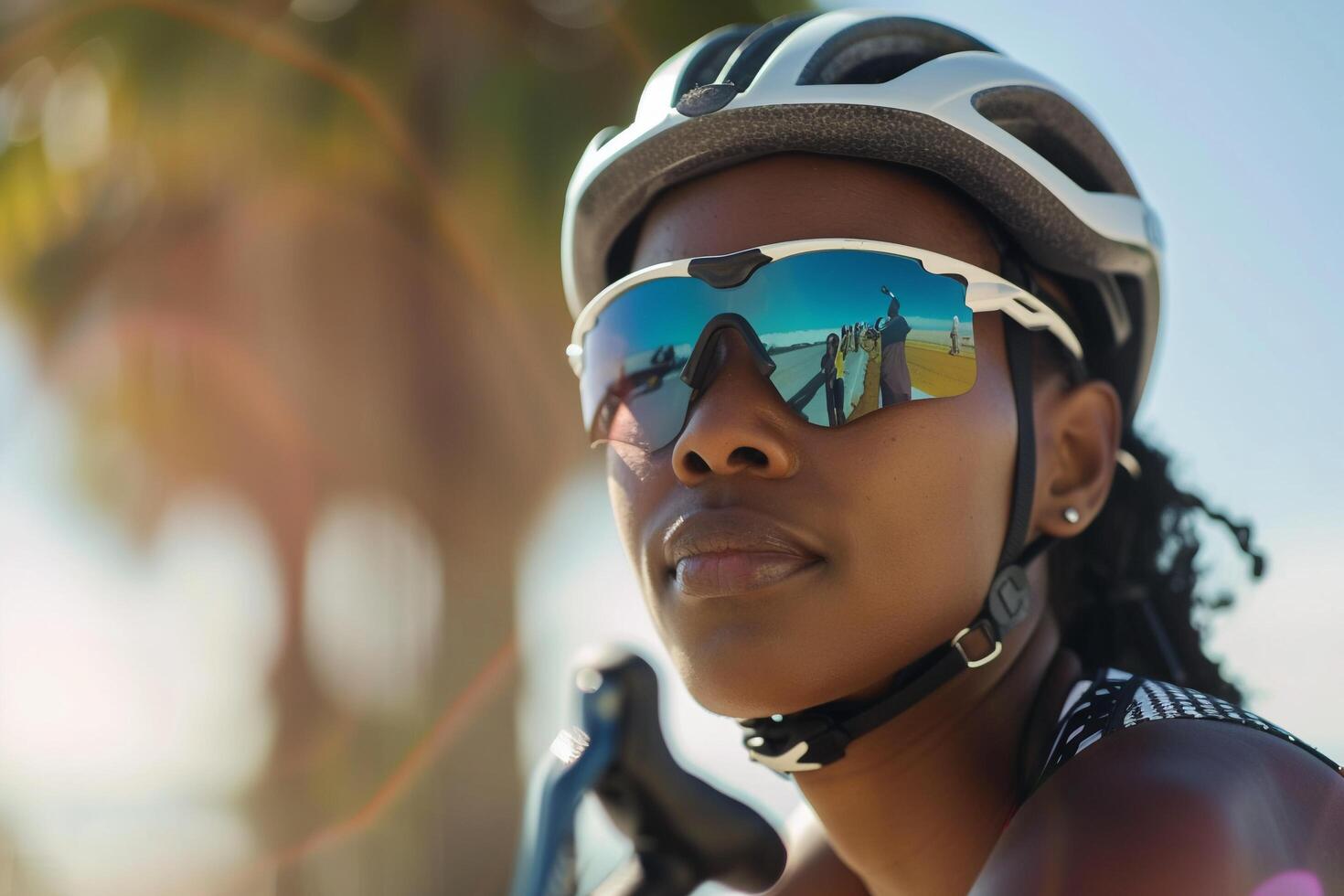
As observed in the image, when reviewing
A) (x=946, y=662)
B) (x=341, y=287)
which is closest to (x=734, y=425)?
(x=946, y=662)

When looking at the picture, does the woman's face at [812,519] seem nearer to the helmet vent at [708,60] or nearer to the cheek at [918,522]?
the cheek at [918,522]

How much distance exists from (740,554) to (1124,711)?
76 centimetres

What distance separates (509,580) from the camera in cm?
1014

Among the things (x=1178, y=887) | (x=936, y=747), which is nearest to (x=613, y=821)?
(x=936, y=747)

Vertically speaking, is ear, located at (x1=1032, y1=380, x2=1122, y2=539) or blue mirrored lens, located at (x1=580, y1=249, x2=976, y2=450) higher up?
blue mirrored lens, located at (x1=580, y1=249, x2=976, y2=450)

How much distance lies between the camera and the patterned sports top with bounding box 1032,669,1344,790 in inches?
82.7

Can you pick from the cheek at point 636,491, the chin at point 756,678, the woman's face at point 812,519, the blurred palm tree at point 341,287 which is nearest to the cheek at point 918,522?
the woman's face at point 812,519

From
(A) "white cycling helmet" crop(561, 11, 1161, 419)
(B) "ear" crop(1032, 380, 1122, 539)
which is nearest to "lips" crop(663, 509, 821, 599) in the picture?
(B) "ear" crop(1032, 380, 1122, 539)

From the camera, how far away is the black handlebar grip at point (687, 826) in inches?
92.4

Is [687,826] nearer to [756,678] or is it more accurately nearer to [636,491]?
[756,678]

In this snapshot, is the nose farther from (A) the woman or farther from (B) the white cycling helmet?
(B) the white cycling helmet

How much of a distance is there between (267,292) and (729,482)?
10277mm

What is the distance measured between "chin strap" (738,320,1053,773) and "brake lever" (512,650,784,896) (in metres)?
0.17

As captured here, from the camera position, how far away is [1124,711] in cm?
219
